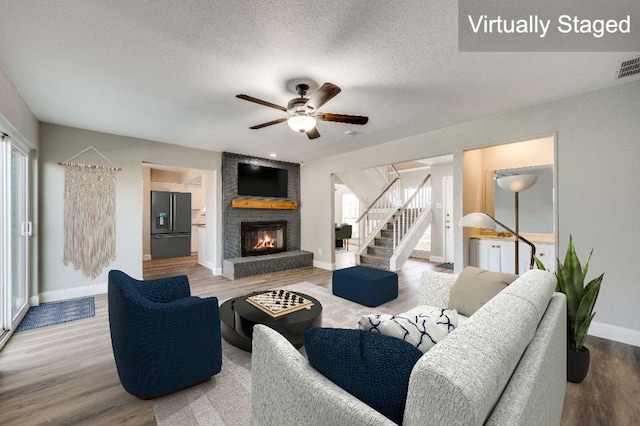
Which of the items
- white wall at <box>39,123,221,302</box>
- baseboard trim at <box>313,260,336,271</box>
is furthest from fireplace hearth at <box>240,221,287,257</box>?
white wall at <box>39,123,221,302</box>

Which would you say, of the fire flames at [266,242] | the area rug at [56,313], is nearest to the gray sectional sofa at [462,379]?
the area rug at [56,313]

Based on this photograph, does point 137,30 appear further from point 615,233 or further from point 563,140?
point 615,233

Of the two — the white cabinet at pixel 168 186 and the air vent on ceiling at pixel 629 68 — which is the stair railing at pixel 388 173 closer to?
the air vent on ceiling at pixel 629 68

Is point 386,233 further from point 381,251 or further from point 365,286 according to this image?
point 365,286

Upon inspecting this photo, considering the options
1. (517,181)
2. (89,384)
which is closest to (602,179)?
(517,181)

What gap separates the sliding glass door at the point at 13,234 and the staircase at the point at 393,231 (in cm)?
551

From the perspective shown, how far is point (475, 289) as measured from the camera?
2.01 meters

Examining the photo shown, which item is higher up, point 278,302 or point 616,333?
point 278,302

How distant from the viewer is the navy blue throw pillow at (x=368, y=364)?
81 cm

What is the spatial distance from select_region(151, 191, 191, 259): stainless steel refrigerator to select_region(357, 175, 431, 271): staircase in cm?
470

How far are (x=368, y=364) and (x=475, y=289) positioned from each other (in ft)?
4.96

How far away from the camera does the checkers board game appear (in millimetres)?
2416

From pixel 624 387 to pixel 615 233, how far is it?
4.90 feet

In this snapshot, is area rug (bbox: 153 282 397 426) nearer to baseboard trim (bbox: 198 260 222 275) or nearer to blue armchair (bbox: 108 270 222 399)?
blue armchair (bbox: 108 270 222 399)
